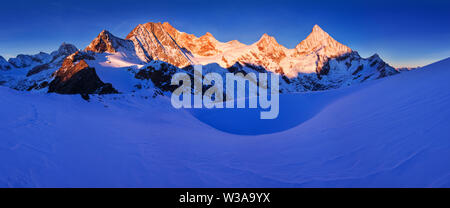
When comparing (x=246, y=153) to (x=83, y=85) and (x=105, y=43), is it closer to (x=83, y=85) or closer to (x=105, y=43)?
(x=83, y=85)

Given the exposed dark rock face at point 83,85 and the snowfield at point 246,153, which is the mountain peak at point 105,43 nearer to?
the exposed dark rock face at point 83,85

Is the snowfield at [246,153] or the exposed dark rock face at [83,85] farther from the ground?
the exposed dark rock face at [83,85]

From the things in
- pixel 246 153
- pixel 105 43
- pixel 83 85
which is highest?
pixel 105 43

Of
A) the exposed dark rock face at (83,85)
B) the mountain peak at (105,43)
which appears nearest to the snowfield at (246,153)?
the exposed dark rock face at (83,85)

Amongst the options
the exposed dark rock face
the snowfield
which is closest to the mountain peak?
the exposed dark rock face

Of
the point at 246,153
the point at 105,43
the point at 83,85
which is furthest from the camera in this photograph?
the point at 105,43

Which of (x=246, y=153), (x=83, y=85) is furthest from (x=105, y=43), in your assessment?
(x=246, y=153)

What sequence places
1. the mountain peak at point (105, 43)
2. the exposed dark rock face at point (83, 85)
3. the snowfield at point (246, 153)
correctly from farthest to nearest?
the mountain peak at point (105, 43), the exposed dark rock face at point (83, 85), the snowfield at point (246, 153)

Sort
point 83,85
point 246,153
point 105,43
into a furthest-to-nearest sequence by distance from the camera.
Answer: point 105,43 → point 83,85 → point 246,153

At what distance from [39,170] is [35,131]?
3.10 m

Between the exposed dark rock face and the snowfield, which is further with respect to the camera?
the exposed dark rock face

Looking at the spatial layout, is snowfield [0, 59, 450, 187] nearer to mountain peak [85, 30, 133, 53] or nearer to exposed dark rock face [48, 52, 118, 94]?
exposed dark rock face [48, 52, 118, 94]
